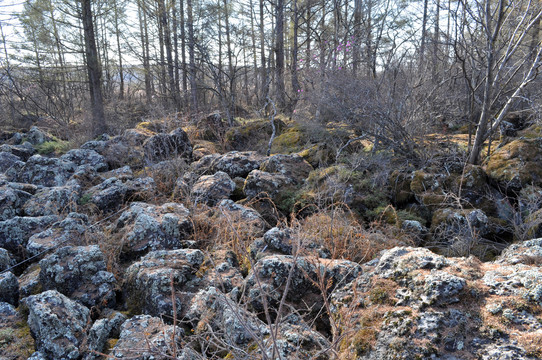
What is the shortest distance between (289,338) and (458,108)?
7558 mm

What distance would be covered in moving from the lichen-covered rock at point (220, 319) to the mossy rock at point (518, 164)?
4.27m

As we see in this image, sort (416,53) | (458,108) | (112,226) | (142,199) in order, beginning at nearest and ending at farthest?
(112,226) → (142,199) → (458,108) → (416,53)

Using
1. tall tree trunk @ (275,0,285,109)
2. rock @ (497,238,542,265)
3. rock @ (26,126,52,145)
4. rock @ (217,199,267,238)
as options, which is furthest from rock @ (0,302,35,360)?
tall tree trunk @ (275,0,285,109)

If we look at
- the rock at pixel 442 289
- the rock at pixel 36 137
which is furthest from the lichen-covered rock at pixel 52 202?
the rock at pixel 36 137

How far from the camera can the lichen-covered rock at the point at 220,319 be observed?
2.19m

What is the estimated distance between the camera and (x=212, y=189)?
5676 mm

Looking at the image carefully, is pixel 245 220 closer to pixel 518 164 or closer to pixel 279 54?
pixel 518 164

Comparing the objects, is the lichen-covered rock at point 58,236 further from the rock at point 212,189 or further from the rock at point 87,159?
the rock at point 87,159

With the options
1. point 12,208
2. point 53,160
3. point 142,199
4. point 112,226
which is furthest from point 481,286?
point 53,160

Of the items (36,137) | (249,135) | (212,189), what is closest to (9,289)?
(212,189)

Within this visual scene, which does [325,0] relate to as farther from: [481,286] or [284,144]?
[481,286]

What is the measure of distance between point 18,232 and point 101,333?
8.83 feet

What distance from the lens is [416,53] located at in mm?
8609

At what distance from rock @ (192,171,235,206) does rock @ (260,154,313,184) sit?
845 mm
